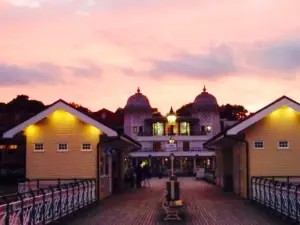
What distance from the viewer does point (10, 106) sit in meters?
97.3

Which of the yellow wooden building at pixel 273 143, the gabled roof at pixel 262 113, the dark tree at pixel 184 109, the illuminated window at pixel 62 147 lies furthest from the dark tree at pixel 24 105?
the gabled roof at pixel 262 113

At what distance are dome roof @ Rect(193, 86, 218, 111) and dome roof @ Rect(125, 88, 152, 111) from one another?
7.72 m

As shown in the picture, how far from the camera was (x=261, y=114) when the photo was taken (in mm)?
27531

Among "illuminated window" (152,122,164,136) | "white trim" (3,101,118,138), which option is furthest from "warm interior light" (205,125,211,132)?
"white trim" (3,101,118,138)

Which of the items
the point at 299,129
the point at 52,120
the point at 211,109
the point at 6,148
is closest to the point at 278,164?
the point at 299,129

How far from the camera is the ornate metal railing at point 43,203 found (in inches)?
499

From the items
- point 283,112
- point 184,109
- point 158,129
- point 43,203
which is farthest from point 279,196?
point 184,109

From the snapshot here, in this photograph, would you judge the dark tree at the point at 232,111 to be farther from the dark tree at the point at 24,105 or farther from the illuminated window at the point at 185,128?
the dark tree at the point at 24,105

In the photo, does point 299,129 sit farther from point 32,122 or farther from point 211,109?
point 211,109

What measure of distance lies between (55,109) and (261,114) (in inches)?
352

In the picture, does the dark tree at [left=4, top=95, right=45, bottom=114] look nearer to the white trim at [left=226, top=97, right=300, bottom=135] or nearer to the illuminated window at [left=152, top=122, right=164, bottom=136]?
the illuminated window at [left=152, top=122, right=164, bottom=136]

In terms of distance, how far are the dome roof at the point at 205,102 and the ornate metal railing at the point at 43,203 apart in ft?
256

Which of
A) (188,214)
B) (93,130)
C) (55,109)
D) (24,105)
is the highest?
(24,105)

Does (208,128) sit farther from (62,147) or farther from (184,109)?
(62,147)
